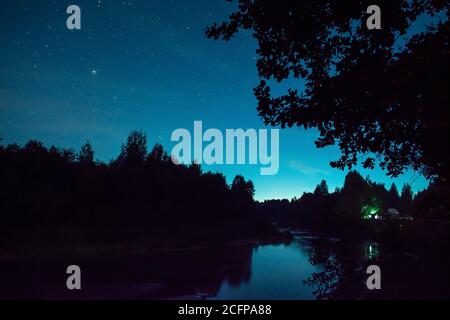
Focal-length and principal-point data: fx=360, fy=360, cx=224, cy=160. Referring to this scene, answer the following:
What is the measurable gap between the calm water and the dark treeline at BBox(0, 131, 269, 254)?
25.8 feet

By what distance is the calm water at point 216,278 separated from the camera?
24.7 meters

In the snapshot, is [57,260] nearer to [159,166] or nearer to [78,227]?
[78,227]

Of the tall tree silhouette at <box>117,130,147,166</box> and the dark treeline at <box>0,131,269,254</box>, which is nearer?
the dark treeline at <box>0,131,269,254</box>

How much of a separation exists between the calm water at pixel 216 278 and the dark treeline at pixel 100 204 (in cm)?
788

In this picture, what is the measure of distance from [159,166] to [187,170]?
1100 centimetres

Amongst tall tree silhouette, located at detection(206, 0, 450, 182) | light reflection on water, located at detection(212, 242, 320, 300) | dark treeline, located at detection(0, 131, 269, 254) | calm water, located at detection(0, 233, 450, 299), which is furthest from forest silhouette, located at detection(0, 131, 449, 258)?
tall tree silhouette, located at detection(206, 0, 450, 182)

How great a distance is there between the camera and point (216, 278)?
3189cm

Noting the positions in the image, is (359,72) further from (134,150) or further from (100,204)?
(134,150)

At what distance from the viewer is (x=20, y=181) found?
52562 millimetres

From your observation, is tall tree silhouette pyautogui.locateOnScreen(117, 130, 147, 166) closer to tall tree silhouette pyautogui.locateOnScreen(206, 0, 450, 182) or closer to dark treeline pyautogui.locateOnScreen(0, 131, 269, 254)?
dark treeline pyautogui.locateOnScreen(0, 131, 269, 254)

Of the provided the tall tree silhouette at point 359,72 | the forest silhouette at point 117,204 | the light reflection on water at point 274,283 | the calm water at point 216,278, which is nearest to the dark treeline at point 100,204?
the forest silhouette at point 117,204

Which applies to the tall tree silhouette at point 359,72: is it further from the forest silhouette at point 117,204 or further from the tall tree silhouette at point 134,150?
the tall tree silhouette at point 134,150

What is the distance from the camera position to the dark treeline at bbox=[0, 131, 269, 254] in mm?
46834

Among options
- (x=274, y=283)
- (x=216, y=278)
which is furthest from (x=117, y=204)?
(x=274, y=283)
